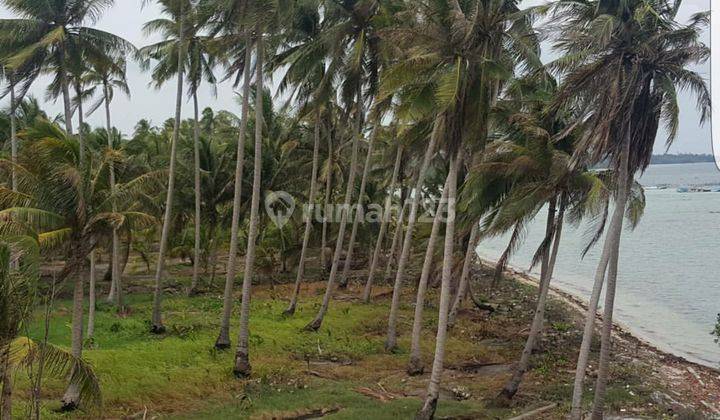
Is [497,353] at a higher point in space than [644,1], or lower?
lower

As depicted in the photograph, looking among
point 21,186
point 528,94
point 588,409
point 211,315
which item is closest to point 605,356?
point 588,409

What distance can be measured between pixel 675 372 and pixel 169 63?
756 inches

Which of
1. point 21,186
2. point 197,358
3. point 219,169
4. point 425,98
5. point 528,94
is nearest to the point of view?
point 21,186

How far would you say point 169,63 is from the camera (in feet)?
68.0

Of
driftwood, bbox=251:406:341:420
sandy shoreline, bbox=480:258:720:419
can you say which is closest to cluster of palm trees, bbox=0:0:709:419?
driftwood, bbox=251:406:341:420

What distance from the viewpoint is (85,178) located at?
35.9ft

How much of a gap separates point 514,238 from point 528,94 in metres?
4.47

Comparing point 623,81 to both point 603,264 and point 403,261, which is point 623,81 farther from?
point 403,261

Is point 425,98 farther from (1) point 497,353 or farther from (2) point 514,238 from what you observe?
(1) point 497,353

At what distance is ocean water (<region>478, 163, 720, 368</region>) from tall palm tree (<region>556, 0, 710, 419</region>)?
2.66 meters

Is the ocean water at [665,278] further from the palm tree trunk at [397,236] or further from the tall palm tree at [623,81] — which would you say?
the palm tree trunk at [397,236]

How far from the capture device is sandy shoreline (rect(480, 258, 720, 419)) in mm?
13960

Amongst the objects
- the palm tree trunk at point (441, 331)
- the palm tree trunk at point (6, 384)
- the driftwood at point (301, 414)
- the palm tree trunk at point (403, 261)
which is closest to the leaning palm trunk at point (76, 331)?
the palm tree trunk at point (6, 384)

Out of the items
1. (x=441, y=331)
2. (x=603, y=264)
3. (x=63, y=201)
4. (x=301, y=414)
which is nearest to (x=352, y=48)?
(x=441, y=331)
